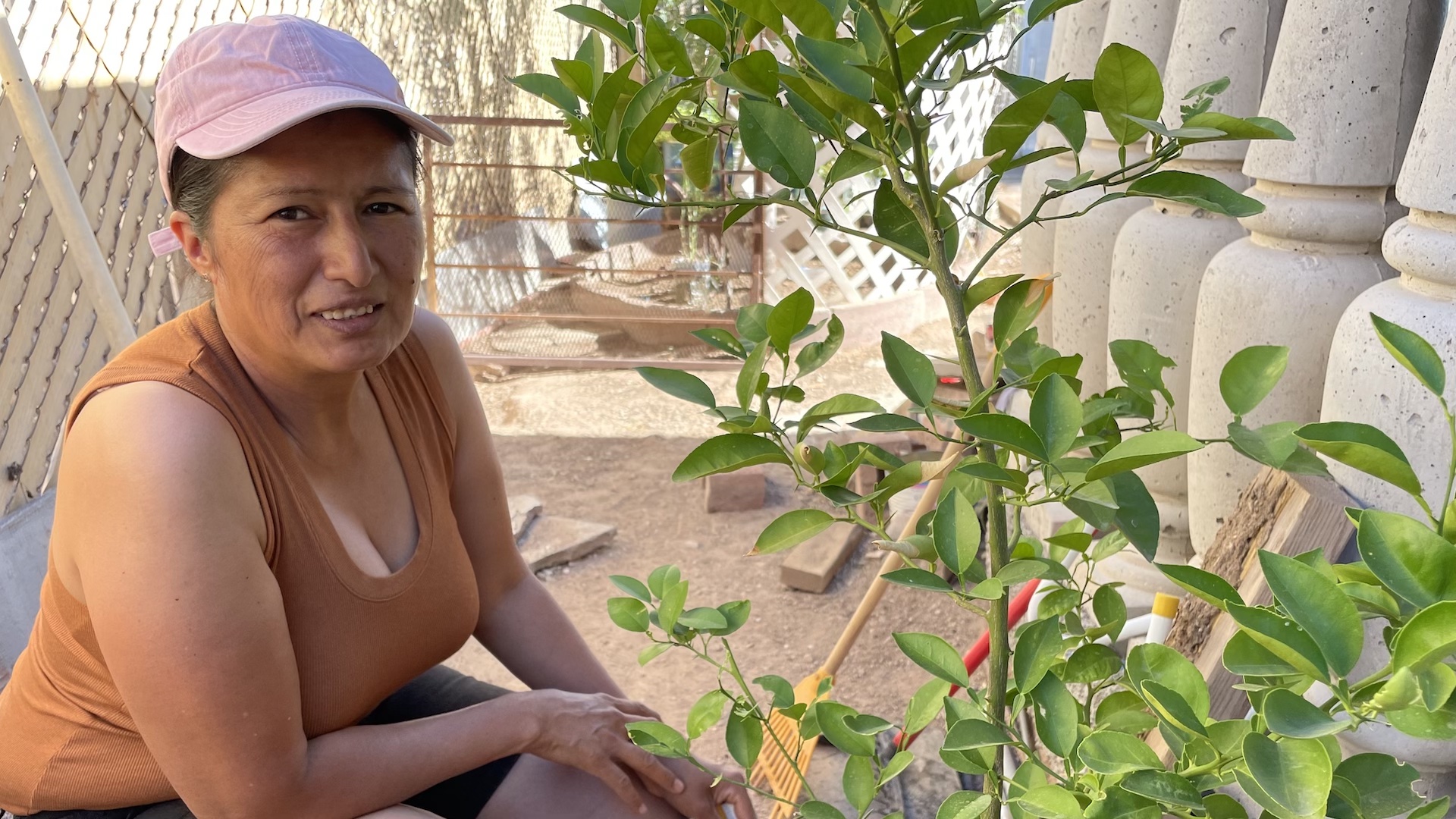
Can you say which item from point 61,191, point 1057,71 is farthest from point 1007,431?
point 61,191

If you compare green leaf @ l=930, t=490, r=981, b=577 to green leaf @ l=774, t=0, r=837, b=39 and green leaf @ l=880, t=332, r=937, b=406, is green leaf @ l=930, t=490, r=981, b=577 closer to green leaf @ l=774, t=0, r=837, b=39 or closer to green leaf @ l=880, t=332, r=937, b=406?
green leaf @ l=880, t=332, r=937, b=406

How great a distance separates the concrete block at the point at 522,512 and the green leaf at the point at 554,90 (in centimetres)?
352

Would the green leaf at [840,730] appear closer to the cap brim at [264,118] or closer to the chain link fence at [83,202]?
the cap brim at [264,118]

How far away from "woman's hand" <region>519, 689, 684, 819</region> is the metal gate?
470cm

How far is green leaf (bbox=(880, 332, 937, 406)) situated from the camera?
3.26 feet

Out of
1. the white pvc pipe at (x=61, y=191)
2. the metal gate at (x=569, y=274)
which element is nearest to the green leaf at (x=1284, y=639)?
the white pvc pipe at (x=61, y=191)

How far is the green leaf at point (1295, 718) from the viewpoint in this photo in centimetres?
57

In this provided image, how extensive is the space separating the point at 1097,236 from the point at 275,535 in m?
1.82

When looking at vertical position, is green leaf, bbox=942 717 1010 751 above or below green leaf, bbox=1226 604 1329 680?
below

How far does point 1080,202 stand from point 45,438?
2.63 m

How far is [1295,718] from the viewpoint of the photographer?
59 centimetres

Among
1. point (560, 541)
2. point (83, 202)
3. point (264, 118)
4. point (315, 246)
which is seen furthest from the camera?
point (560, 541)

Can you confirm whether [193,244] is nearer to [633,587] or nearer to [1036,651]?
[633,587]

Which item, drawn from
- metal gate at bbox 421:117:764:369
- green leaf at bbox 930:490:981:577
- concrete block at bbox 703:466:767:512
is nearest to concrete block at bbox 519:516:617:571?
concrete block at bbox 703:466:767:512
